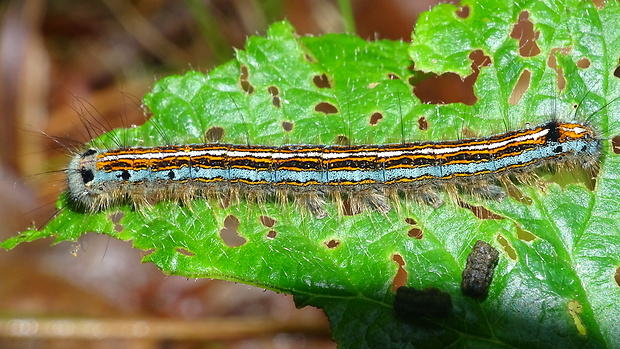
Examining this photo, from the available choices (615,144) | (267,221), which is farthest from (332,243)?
(615,144)

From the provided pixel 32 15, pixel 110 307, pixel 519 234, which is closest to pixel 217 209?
pixel 519 234

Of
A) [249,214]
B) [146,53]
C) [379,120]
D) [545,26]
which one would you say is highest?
[146,53]

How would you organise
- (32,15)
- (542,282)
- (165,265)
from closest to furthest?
(542,282) → (165,265) → (32,15)

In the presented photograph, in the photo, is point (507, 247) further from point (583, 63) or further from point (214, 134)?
point (214, 134)

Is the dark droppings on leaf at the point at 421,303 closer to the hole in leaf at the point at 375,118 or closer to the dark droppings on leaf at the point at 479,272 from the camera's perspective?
the dark droppings on leaf at the point at 479,272

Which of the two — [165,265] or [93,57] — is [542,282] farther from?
[93,57]

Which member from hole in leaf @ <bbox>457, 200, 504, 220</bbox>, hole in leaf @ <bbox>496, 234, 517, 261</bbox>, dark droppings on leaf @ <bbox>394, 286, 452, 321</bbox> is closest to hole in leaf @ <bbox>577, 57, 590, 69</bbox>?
hole in leaf @ <bbox>457, 200, 504, 220</bbox>
